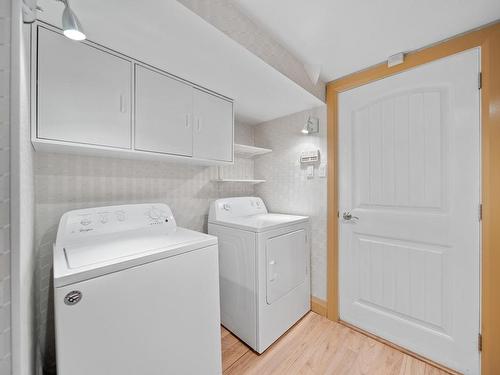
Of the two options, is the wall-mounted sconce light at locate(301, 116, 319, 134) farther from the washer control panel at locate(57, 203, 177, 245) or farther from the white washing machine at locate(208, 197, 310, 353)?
the washer control panel at locate(57, 203, 177, 245)

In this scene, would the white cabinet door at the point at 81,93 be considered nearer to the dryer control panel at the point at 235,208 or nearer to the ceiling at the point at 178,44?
the ceiling at the point at 178,44

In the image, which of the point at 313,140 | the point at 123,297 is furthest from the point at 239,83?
the point at 123,297

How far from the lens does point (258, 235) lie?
5.11 ft

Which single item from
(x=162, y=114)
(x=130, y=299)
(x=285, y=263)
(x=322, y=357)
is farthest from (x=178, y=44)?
(x=322, y=357)

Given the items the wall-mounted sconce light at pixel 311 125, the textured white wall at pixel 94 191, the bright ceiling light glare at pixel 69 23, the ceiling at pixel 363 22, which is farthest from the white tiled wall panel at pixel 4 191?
the wall-mounted sconce light at pixel 311 125

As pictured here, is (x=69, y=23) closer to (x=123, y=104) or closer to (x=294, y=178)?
(x=123, y=104)

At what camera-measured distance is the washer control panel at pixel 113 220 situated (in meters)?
1.23

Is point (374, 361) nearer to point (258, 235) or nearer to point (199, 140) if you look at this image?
point (258, 235)

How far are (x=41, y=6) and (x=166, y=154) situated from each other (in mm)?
841

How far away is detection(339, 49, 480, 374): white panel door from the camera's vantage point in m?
1.37

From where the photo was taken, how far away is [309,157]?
2.09 meters

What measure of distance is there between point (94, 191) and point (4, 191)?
39.1 inches

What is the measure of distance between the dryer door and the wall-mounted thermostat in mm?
690

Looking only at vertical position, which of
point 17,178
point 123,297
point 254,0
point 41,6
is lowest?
point 123,297
